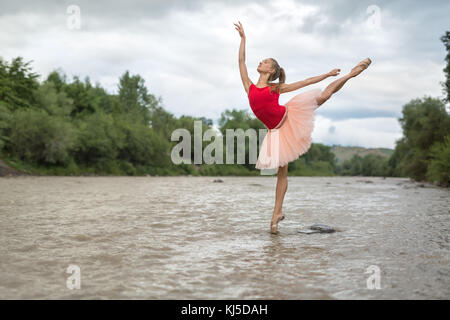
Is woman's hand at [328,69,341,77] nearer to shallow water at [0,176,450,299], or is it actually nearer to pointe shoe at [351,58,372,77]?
pointe shoe at [351,58,372,77]

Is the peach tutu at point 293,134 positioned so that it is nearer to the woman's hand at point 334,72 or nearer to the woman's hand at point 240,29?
the woman's hand at point 334,72

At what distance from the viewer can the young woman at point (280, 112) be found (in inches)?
237

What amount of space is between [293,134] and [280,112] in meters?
0.40

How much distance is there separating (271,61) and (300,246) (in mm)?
2855

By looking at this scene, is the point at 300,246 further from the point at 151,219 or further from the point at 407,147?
the point at 407,147

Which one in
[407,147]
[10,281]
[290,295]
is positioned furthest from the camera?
[407,147]

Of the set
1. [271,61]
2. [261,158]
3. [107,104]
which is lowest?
[261,158]

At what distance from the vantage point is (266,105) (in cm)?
603

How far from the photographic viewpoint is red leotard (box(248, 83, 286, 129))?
599cm

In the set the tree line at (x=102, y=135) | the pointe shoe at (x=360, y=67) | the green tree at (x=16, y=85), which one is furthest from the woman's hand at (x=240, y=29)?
the green tree at (x=16, y=85)

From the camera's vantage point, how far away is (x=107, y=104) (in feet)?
252

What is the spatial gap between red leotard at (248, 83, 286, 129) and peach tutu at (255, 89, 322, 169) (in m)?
0.16

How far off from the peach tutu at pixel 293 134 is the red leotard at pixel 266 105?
0.16 m
